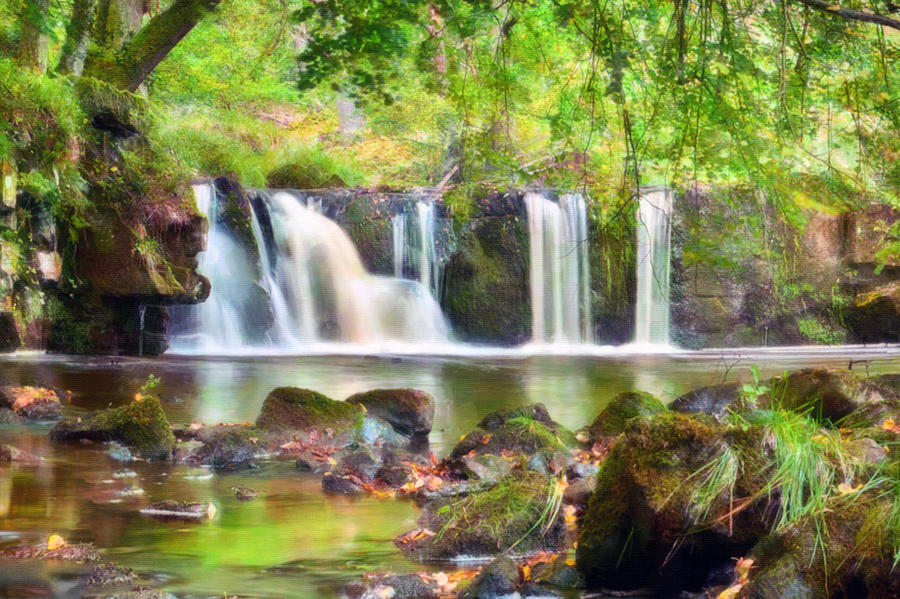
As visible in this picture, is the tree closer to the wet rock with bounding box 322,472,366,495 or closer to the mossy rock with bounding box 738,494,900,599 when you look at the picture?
the wet rock with bounding box 322,472,366,495

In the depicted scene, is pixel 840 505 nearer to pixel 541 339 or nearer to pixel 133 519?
pixel 133 519

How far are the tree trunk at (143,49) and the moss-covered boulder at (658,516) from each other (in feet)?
24.7

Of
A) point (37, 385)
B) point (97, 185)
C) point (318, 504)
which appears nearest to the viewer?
point (318, 504)

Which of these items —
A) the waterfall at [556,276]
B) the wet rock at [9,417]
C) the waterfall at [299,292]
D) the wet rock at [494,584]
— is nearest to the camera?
the wet rock at [494,584]

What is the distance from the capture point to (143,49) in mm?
11094

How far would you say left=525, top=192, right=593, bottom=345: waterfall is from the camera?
62.7 ft

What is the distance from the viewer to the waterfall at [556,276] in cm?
1912

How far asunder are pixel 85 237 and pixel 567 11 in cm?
1041

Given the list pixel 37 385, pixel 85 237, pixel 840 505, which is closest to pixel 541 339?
pixel 85 237

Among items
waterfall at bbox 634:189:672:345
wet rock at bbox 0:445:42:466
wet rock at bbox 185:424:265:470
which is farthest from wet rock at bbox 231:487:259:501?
waterfall at bbox 634:189:672:345

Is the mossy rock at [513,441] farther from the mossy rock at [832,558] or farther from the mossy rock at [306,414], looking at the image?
the mossy rock at [832,558]

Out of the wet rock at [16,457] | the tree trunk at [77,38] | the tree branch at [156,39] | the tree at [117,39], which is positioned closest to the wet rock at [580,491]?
the wet rock at [16,457]

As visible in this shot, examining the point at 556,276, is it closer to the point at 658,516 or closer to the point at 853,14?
the point at 658,516

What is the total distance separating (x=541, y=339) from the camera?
1917cm
